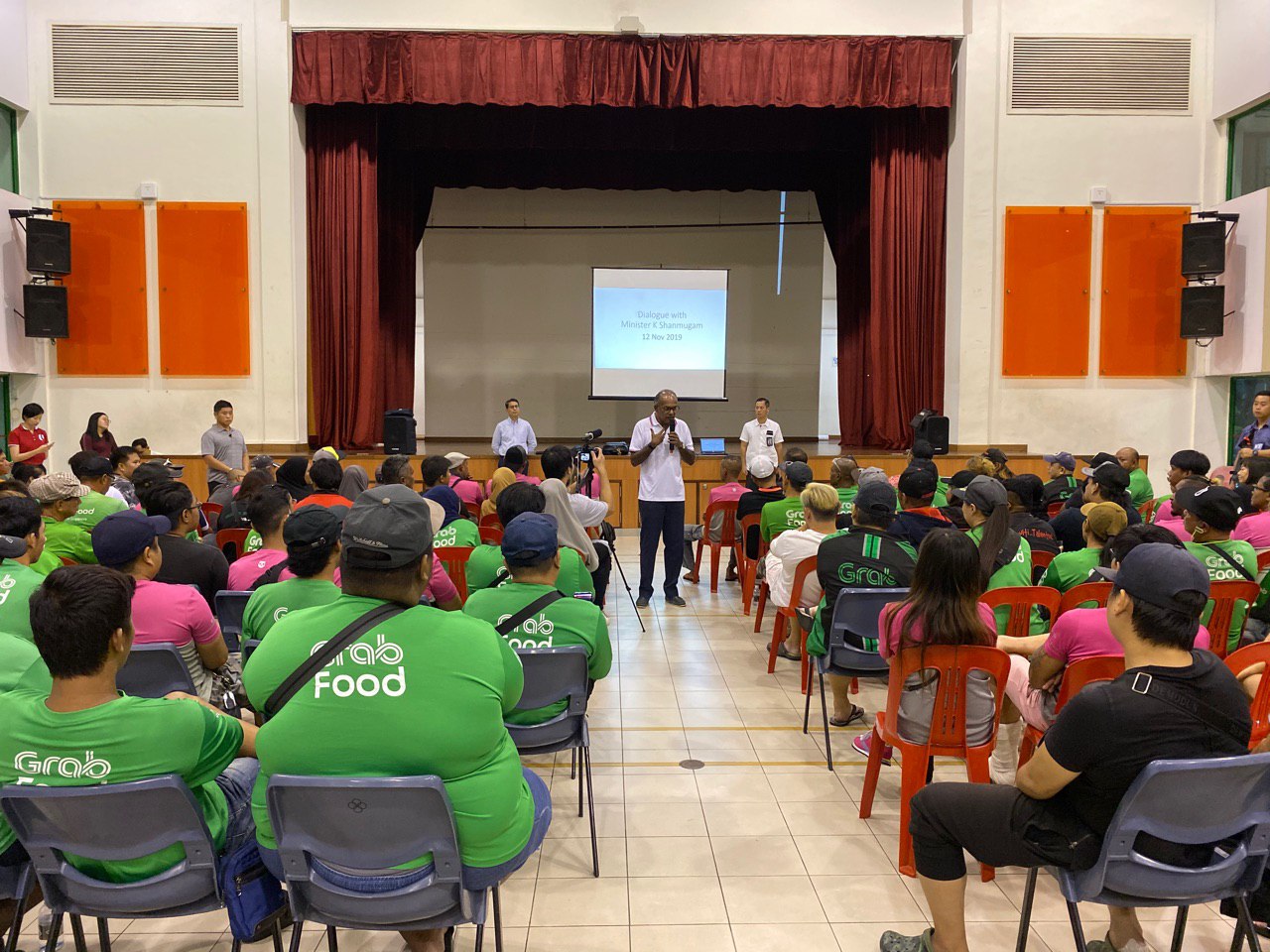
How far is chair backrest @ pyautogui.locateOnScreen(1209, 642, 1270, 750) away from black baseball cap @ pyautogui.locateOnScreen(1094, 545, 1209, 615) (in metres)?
0.94

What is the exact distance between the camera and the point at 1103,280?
10.3m

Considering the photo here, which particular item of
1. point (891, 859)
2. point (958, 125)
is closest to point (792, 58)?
point (958, 125)

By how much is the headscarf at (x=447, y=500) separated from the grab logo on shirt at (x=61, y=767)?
3413 millimetres

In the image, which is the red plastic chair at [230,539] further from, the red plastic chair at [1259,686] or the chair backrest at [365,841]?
the red plastic chair at [1259,686]

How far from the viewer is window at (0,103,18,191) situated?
31.8 ft

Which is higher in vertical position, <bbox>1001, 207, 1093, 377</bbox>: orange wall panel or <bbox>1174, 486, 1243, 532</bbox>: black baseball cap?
<bbox>1001, 207, 1093, 377</bbox>: orange wall panel

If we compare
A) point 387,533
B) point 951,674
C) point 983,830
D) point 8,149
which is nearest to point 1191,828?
point 983,830

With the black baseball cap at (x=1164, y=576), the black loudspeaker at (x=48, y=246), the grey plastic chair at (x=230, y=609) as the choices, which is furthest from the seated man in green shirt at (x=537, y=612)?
the black loudspeaker at (x=48, y=246)

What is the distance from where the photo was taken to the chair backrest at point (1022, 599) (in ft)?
12.6

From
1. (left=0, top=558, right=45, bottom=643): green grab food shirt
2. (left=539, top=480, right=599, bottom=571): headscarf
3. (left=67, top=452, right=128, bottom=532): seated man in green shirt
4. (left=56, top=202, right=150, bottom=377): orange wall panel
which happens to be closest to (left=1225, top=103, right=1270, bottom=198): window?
(left=539, top=480, right=599, bottom=571): headscarf

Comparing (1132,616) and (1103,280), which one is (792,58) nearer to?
(1103,280)

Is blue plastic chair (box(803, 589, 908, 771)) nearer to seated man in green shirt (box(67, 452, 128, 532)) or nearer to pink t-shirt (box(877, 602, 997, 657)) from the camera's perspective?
pink t-shirt (box(877, 602, 997, 657))

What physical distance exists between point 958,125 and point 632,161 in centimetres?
394

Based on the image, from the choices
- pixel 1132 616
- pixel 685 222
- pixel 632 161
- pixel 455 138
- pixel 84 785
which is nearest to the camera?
pixel 84 785
